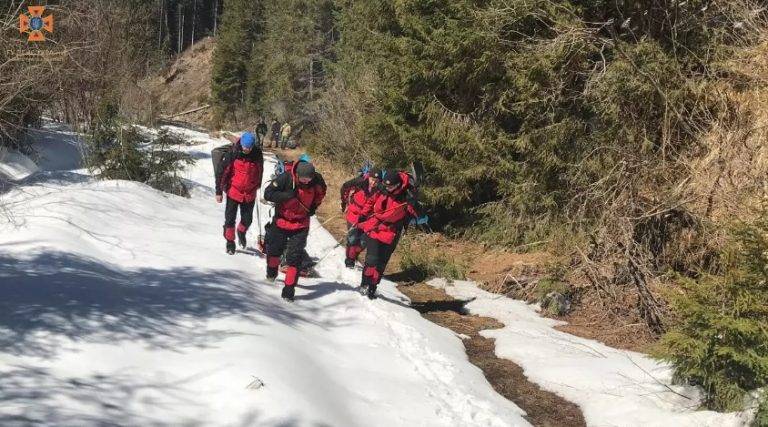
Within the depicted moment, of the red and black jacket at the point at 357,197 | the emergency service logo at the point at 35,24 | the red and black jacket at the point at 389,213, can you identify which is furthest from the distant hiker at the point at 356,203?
the emergency service logo at the point at 35,24

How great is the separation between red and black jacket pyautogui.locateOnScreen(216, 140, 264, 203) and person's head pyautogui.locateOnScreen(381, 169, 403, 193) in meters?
2.13

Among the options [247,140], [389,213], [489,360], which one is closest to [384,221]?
[389,213]

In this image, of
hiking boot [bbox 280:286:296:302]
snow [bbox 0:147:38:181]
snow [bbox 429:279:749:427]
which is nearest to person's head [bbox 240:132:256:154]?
hiking boot [bbox 280:286:296:302]

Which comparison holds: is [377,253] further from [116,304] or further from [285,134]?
[285,134]

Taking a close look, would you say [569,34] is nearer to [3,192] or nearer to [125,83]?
[3,192]

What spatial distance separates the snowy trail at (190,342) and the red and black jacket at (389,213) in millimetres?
891

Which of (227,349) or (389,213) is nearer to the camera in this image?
(227,349)

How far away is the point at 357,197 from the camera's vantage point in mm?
9117

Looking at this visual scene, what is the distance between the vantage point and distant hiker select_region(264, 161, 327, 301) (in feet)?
23.6

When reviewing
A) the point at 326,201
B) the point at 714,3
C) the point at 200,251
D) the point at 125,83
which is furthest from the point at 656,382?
the point at 125,83

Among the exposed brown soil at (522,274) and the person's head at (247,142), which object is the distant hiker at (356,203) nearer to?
the exposed brown soil at (522,274)

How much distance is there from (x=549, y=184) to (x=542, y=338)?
4.75 m

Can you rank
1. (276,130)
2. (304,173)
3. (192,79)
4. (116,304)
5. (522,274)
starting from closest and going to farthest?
(116,304)
(304,173)
(522,274)
(276,130)
(192,79)

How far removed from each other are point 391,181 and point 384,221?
0.53m
